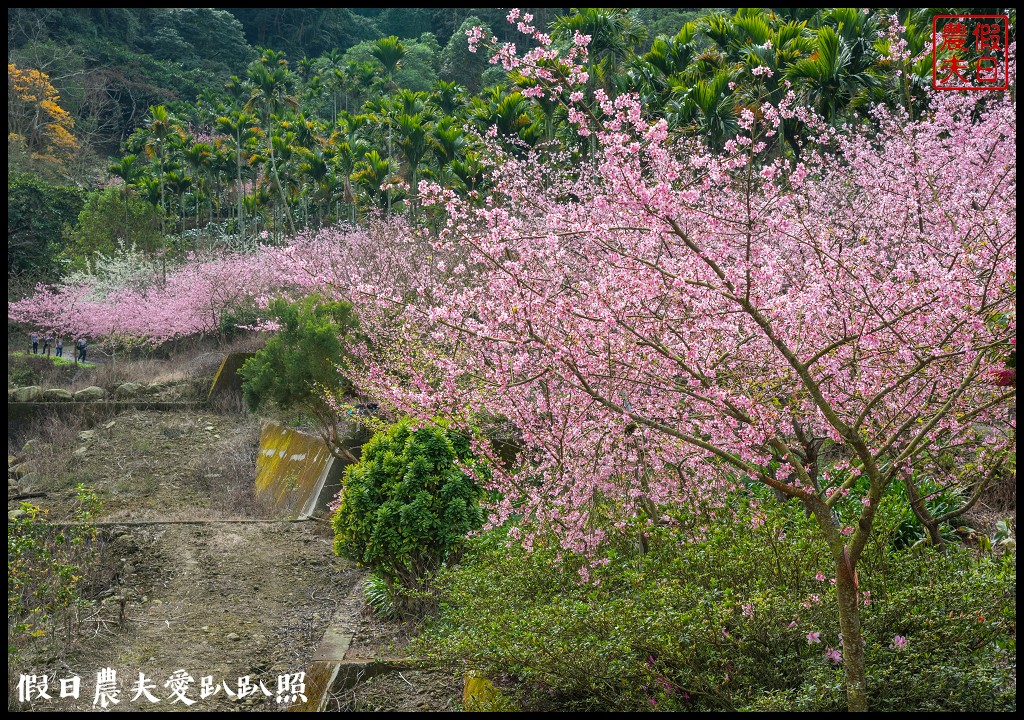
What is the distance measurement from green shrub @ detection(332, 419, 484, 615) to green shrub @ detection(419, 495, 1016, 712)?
1253 mm

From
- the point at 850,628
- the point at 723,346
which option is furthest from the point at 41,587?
Result: the point at 850,628

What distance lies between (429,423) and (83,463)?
1038cm

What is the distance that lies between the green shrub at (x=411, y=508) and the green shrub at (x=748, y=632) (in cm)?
125

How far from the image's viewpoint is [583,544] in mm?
4512

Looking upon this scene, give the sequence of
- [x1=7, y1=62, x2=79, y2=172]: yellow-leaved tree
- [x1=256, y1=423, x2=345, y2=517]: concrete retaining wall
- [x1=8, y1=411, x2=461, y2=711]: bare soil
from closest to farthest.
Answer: [x1=8, y1=411, x2=461, y2=711]: bare soil, [x1=256, y1=423, x2=345, y2=517]: concrete retaining wall, [x1=7, y1=62, x2=79, y2=172]: yellow-leaved tree

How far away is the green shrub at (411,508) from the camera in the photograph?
569cm

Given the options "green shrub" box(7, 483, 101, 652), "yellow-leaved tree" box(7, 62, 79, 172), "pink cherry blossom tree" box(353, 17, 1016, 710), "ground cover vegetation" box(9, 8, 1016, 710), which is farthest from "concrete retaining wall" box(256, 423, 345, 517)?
"yellow-leaved tree" box(7, 62, 79, 172)

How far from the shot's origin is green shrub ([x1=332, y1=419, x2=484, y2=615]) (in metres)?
5.69

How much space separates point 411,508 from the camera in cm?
565

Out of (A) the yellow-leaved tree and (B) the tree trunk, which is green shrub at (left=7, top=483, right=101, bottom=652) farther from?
(A) the yellow-leaved tree

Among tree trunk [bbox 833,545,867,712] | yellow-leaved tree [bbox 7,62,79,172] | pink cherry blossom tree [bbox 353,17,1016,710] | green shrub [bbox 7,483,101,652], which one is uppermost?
yellow-leaved tree [bbox 7,62,79,172]

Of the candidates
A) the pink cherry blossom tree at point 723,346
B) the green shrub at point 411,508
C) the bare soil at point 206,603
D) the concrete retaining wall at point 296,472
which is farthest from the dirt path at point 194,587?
the pink cherry blossom tree at point 723,346

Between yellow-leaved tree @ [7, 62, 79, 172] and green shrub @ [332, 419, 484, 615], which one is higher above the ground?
yellow-leaved tree @ [7, 62, 79, 172]

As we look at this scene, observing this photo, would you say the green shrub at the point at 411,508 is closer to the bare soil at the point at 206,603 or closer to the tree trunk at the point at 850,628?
the bare soil at the point at 206,603
